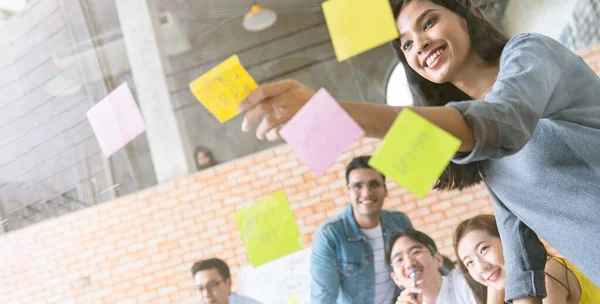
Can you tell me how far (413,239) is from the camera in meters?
1.46

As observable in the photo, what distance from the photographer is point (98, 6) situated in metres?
1.84

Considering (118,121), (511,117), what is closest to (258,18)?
(118,121)

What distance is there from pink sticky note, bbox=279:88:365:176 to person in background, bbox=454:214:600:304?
68cm

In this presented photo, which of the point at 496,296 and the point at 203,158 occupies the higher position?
the point at 203,158

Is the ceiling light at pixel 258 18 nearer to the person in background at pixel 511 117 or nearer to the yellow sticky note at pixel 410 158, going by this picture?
the person in background at pixel 511 117

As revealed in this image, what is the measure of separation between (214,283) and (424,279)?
0.72 metres

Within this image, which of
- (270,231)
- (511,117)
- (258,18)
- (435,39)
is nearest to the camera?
(511,117)

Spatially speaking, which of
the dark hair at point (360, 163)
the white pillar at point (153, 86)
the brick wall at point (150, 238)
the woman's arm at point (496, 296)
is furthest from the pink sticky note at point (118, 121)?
the woman's arm at point (496, 296)

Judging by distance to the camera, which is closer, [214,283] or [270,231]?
[270,231]

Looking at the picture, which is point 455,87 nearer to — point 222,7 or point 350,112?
point 350,112

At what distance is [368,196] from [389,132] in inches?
Answer: 34.5

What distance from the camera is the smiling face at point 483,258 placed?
129 cm

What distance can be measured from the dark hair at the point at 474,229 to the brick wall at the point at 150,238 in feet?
1.24

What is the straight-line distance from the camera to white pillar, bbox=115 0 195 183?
173 centimetres
